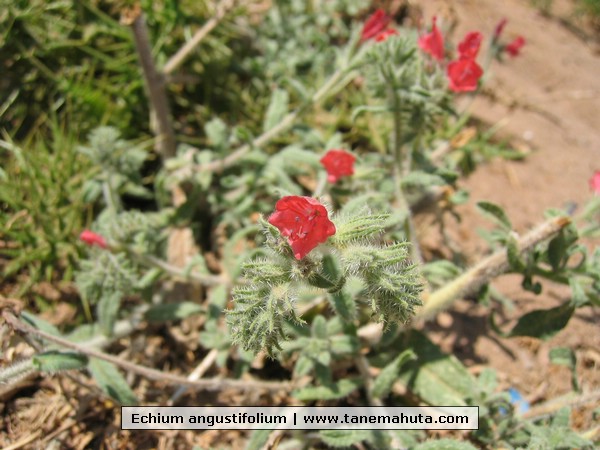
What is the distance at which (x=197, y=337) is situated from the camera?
132 inches

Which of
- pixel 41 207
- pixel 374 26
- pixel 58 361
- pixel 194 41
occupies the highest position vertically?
pixel 374 26

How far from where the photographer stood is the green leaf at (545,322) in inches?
113

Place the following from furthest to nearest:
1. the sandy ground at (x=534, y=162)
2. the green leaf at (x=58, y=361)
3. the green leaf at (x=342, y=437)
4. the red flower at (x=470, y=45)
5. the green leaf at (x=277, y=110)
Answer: the green leaf at (x=277, y=110), the sandy ground at (x=534, y=162), the red flower at (x=470, y=45), the green leaf at (x=342, y=437), the green leaf at (x=58, y=361)

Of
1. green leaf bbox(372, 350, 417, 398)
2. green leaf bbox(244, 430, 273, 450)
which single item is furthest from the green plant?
green leaf bbox(372, 350, 417, 398)

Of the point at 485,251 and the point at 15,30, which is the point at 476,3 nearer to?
the point at 485,251

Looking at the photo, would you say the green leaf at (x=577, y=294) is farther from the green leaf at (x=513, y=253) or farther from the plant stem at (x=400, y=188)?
the plant stem at (x=400, y=188)

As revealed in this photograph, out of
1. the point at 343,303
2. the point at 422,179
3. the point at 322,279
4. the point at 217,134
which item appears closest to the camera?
the point at 322,279

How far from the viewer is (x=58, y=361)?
2.59 metres

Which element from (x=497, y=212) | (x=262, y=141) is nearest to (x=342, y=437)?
(x=497, y=212)

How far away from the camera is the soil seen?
2.91 meters

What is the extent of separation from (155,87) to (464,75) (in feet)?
6.61

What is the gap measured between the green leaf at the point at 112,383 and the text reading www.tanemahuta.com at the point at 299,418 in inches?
5.8

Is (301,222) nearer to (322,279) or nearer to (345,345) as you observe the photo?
(322,279)

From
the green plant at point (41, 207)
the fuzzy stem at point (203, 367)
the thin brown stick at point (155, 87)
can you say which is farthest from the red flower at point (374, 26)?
the fuzzy stem at point (203, 367)
